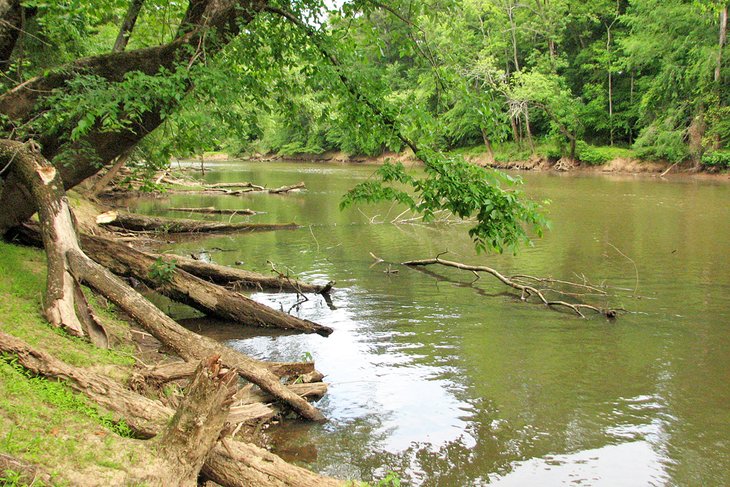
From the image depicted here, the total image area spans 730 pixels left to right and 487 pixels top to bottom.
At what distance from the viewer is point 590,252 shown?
587 inches

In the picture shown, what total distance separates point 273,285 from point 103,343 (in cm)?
515

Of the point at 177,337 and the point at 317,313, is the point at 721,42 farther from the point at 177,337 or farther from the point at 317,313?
the point at 177,337

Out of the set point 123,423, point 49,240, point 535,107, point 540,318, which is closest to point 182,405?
point 123,423

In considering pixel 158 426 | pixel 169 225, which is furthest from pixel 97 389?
pixel 169 225

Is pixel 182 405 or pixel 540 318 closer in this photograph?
pixel 182 405

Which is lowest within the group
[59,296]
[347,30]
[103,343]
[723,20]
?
[103,343]

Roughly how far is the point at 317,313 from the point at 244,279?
157cm

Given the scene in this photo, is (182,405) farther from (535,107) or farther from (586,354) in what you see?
(535,107)

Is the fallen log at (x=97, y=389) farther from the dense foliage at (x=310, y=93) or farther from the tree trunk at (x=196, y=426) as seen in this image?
the dense foliage at (x=310, y=93)

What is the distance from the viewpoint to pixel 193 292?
8672 millimetres

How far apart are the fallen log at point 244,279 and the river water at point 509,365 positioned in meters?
0.30

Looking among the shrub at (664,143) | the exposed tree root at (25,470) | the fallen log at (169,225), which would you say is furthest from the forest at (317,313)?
the shrub at (664,143)

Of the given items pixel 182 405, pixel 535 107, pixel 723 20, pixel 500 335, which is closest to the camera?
pixel 182 405

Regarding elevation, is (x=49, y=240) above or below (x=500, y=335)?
above
